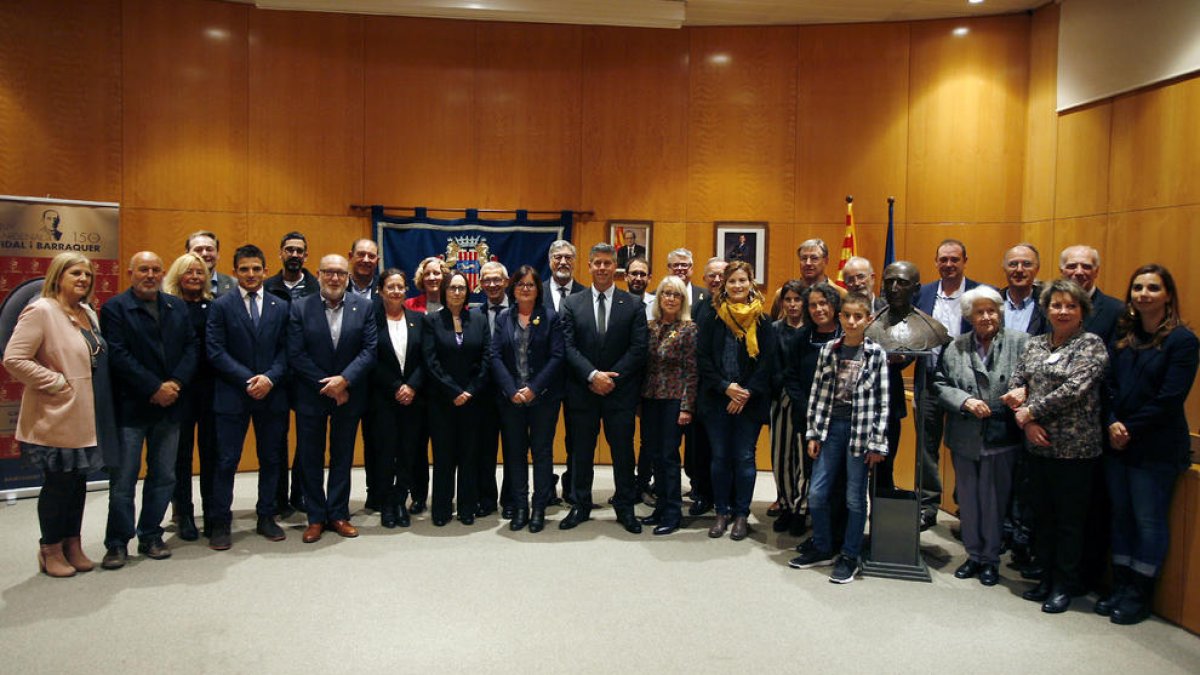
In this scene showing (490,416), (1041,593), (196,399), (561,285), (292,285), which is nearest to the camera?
(1041,593)

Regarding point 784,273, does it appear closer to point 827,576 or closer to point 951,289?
point 951,289

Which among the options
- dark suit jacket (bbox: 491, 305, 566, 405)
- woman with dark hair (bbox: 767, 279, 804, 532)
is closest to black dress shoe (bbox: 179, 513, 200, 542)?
dark suit jacket (bbox: 491, 305, 566, 405)

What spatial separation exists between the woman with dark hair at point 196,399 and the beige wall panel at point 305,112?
2.45 meters

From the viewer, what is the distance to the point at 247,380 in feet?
13.7

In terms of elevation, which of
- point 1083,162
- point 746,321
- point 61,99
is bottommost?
point 746,321

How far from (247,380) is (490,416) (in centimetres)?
140

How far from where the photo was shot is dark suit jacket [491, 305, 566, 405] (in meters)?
4.60

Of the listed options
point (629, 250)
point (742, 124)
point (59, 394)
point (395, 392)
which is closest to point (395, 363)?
point (395, 392)

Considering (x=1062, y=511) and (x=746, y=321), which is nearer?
(x=1062, y=511)

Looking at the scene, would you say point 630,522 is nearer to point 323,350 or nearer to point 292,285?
point 323,350

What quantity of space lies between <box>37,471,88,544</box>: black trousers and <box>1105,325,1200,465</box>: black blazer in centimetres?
484

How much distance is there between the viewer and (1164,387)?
10.8 feet

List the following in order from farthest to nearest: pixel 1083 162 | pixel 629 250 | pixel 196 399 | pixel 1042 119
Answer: pixel 629 250
pixel 1042 119
pixel 1083 162
pixel 196 399

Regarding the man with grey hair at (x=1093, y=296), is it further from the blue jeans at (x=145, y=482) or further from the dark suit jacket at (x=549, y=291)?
the blue jeans at (x=145, y=482)
